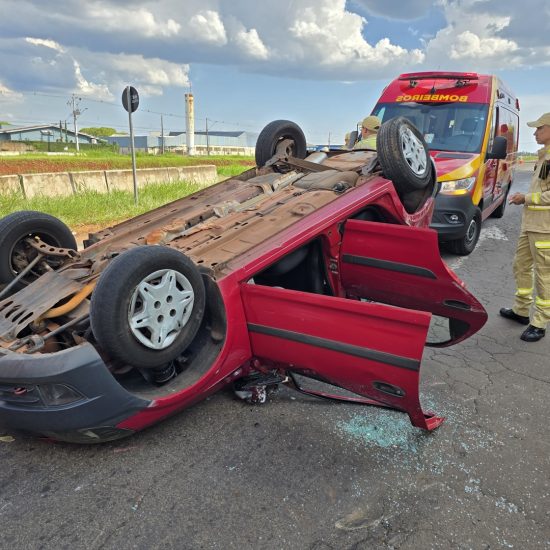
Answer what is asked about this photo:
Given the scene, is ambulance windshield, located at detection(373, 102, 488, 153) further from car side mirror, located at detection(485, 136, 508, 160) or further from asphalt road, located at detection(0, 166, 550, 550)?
asphalt road, located at detection(0, 166, 550, 550)

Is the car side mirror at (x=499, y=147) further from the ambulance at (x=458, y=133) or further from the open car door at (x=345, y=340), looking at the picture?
the open car door at (x=345, y=340)

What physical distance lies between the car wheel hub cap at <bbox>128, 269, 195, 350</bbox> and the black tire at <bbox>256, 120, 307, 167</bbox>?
259 centimetres

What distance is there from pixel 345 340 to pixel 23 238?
2.27 meters

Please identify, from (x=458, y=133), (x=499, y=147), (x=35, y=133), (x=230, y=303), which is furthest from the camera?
(x=35, y=133)

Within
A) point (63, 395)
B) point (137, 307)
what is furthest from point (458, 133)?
point (63, 395)

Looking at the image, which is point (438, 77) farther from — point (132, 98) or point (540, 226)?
point (132, 98)

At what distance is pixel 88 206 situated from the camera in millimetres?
9211

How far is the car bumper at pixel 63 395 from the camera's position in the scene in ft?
6.73

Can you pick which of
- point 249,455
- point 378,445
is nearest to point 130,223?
point 249,455

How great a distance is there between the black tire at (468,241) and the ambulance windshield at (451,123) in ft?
3.14

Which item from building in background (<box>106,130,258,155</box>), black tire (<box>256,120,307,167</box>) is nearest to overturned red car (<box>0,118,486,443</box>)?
black tire (<box>256,120,307,167</box>)

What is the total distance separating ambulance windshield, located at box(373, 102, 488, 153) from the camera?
6.50 meters

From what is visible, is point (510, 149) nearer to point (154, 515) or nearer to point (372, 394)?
point (372, 394)

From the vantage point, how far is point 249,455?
249 centimetres
